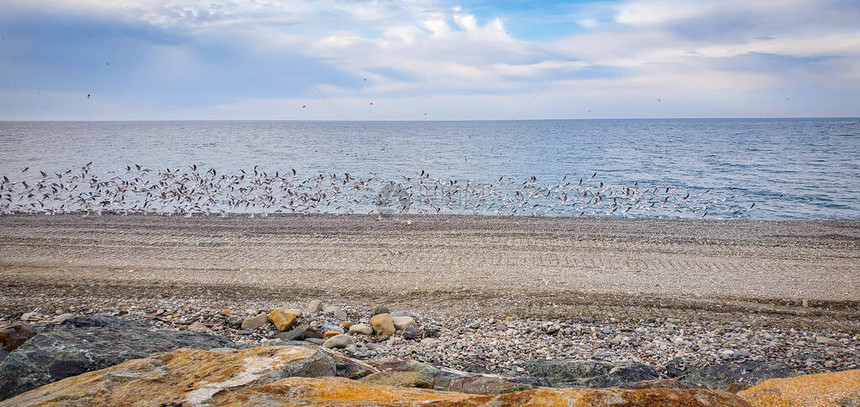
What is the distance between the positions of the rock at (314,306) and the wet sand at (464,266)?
95cm

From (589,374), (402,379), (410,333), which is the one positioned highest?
(402,379)

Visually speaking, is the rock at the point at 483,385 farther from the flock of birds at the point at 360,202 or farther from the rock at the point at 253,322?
the flock of birds at the point at 360,202

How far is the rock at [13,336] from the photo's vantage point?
22.4ft

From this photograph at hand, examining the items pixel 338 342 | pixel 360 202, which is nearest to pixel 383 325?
pixel 338 342

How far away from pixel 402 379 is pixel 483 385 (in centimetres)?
74

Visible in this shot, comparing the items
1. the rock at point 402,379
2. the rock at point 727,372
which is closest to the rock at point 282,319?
the rock at point 402,379

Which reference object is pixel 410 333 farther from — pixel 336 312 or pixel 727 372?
pixel 727 372

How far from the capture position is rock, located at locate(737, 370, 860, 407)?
11.1ft

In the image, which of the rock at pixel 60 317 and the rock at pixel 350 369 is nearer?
the rock at pixel 350 369

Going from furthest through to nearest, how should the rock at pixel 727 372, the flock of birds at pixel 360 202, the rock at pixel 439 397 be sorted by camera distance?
the flock of birds at pixel 360 202 < the rock at pixel 727 372 < the rock at pixel 439 397

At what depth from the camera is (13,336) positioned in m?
6.93

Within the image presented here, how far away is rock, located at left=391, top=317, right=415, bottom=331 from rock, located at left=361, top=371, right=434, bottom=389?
139 inches

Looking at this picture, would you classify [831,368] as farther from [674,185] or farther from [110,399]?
[674,185]

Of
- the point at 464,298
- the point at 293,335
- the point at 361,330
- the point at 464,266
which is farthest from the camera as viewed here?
the point at 464,266
